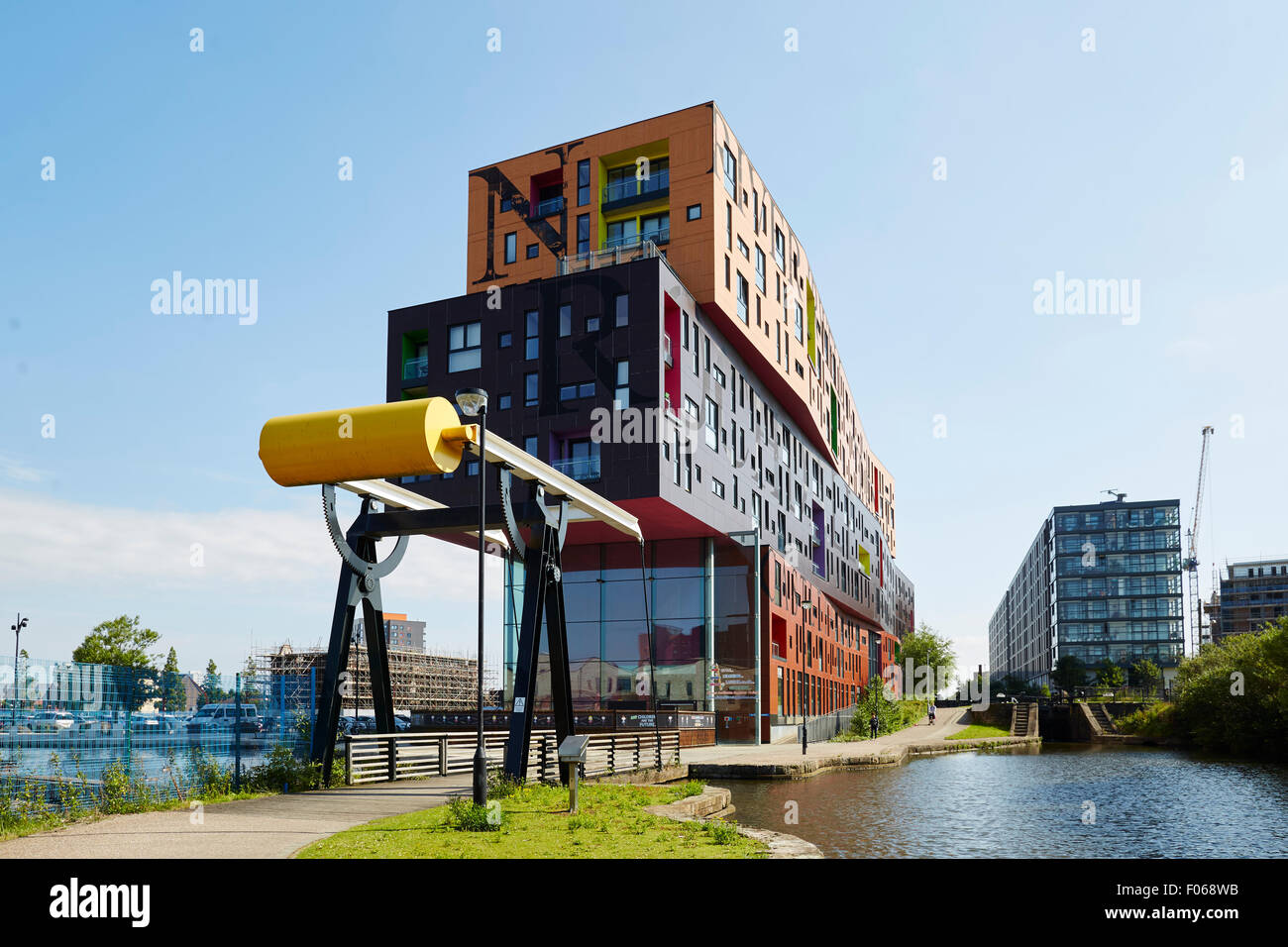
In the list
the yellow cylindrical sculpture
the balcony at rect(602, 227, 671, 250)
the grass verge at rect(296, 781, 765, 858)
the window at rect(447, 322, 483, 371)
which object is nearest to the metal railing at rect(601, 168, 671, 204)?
the balcony at rect(602, 227, 671, 250)

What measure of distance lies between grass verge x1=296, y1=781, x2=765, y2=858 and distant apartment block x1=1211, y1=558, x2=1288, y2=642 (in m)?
204

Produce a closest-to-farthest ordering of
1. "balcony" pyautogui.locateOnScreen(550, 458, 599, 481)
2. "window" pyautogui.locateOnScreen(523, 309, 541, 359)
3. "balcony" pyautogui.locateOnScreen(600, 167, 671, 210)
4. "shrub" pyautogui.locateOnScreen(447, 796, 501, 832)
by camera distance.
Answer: "shrub" pyautogui.locateOnScreen(447, 796, 501, 832) < "balcony" pyautogui.locateOnScreen(550, 458, 599, 481) < "window" pyautogui.locateOnScreen(523, 309, 541, 359) < "balcony" pyautogui.locateOnScreen(600, 167, 671, 210)

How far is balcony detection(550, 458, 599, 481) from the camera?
41.4 m

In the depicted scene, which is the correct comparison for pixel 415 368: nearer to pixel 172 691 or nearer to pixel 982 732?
pixel 172 691

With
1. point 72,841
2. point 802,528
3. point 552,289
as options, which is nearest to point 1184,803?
point 72,841

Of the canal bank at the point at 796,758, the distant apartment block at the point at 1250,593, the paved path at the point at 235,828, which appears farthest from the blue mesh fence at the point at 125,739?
the distant apartment block at the point at 1250,593

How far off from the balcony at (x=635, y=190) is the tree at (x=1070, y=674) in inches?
4005

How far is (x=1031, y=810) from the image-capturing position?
78.5 ft

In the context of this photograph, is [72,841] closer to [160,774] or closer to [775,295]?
[160,774]

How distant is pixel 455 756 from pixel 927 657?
98.9 metres

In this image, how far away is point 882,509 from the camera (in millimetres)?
121250

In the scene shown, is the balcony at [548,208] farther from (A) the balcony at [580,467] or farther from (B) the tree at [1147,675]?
(B) the tree at [1147,675]

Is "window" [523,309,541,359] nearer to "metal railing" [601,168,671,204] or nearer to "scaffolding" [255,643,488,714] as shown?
"metal railing" [601,168,671,204]

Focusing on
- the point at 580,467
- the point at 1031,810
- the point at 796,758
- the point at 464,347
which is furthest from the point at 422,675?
the point at 1031,810
